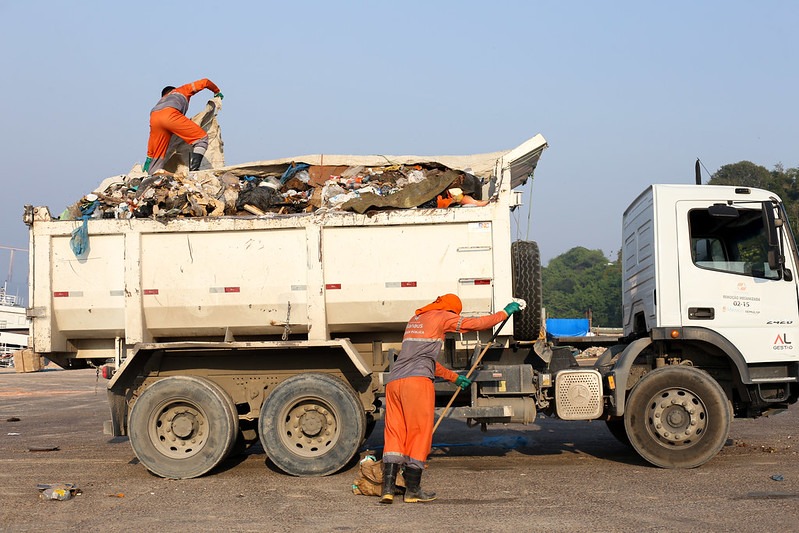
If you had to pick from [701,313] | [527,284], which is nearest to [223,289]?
[527,284]

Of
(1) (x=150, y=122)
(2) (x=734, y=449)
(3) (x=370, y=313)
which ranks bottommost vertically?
(2) (x=734, y=449)

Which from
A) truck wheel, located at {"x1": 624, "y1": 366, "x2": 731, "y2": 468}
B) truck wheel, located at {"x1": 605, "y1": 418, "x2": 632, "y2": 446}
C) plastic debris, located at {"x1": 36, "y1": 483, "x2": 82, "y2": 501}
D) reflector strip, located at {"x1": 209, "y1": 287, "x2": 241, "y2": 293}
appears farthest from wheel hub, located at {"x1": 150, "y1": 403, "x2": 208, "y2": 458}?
truck wheel, located at {"x1": 605, "y1": 418, "x2": 632, "y2": 446}

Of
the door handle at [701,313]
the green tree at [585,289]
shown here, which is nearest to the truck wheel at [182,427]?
the door handle at [701,313]

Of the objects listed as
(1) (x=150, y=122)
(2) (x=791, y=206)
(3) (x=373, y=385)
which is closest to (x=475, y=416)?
(3) (x=373, y=385)

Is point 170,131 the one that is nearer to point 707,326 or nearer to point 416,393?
point 416,393

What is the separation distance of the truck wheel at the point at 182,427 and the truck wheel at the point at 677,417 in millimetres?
4020

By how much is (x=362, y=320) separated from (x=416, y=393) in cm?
147

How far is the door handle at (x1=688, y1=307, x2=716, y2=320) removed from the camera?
817 cm

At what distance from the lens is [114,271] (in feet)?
27.1

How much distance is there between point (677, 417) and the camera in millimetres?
8078

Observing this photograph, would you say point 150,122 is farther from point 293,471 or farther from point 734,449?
point 734,449

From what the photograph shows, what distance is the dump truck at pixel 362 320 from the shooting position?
26.4 feet

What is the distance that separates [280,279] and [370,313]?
37.5 inches

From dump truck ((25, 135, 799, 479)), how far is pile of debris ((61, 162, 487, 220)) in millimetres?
176
